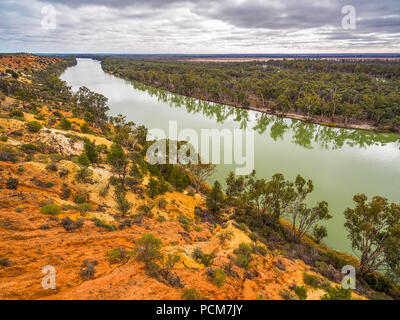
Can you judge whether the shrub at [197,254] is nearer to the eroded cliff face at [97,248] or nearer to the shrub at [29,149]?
the eroded cliff face at [97,248]

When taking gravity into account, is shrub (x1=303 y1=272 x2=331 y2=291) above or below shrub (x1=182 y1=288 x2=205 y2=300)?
below

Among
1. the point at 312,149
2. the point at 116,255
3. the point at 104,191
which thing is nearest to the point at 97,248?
the point at 116,255

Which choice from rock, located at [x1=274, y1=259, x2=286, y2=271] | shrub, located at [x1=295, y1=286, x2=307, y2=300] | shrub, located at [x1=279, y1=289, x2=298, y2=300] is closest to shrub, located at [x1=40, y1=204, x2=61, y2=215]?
shrub, located at [x1=279, y1=289, x2=298, y2=300]

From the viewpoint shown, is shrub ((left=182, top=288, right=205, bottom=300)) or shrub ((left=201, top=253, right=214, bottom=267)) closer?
shrub ((left=182, top=288, right=205, bottom=300))

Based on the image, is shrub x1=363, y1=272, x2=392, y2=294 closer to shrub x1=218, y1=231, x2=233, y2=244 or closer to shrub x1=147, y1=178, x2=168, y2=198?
shrub x1=218, y1=231, x2=233, y2=244

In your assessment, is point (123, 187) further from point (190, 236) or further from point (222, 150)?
point (222, 150)

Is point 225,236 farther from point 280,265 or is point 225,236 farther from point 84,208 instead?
point 84,208

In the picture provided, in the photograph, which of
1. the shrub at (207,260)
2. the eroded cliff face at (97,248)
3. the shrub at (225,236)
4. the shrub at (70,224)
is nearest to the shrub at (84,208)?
the eroded cliff face at (97,248)
